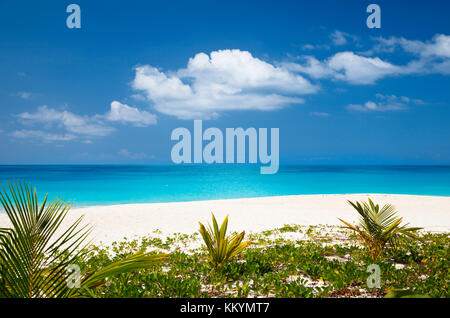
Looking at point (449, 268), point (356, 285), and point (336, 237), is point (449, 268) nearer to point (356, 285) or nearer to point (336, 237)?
point (356, 285)

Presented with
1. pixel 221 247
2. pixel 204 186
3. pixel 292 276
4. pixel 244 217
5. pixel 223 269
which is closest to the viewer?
pixel 292 276

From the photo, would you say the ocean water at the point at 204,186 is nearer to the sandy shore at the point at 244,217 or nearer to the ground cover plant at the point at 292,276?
the sandy shore at the point at 244,217

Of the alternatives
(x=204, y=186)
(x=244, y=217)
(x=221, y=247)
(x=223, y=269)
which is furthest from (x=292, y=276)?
(x=204, y=186)

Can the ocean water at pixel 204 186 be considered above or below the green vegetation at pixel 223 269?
above

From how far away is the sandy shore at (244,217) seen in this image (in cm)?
1076

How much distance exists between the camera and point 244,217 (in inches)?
526

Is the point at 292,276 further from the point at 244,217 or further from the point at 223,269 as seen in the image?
the point at 244,217

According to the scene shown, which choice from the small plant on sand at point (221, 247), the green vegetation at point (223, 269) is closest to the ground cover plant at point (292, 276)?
the green vegetation at point (223, 269)

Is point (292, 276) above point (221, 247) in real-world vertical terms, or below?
below

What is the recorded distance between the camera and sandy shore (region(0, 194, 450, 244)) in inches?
424

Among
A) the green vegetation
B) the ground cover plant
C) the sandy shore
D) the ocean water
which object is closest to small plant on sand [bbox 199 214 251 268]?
the green vegetation

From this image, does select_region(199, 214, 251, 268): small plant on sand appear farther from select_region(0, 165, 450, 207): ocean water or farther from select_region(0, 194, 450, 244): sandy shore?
select_region(0, 165, 450, 207): ocean water

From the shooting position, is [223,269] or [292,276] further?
[223,269]
